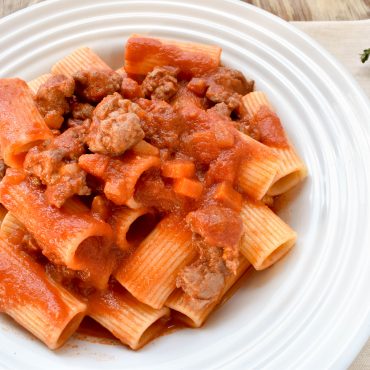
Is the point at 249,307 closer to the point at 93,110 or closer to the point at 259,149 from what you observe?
the point at 259,149

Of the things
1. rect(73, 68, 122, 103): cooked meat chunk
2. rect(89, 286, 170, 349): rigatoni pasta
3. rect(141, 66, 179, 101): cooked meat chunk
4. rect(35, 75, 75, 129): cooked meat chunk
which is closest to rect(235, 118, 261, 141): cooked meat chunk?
rect(141, 66, 179, 101): cooked meat chunk

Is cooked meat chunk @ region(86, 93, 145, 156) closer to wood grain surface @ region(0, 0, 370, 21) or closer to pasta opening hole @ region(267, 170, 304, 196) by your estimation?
pasta opening hole @ region(267, 170, 304, 196)

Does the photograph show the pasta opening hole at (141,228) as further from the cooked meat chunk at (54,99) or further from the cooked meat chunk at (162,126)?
the cooked meat chunk at (54,99)

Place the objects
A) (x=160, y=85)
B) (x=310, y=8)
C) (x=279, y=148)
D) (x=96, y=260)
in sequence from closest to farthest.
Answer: (x=96, y=260) → (x=279, y=148) → (x=160, y=85) → (x=310, y=8)

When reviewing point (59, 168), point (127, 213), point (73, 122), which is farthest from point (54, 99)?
point (127, 213)

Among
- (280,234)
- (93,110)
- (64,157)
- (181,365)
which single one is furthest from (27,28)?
(181,365)

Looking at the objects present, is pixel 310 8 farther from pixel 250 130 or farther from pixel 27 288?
pixel 27 288
